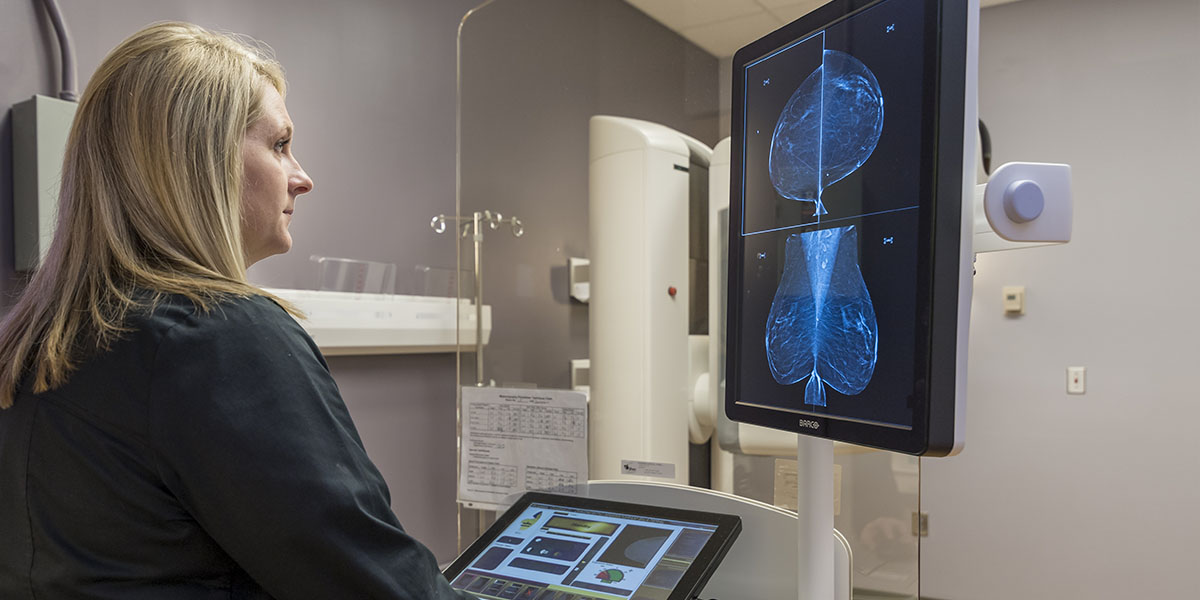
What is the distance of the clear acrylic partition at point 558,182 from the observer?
137 centimetres

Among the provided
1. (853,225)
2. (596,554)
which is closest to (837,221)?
(853,225)

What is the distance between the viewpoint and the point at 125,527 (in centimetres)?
73

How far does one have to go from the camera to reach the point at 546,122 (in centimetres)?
176

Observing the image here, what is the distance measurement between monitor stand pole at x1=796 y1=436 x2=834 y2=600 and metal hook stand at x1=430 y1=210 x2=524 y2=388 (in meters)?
0.96

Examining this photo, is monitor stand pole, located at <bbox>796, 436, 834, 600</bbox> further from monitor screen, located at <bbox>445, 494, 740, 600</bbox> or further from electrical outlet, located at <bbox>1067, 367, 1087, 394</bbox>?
electrical outlet, located at <bbox>1067, 367, 1087, 394</bbox>

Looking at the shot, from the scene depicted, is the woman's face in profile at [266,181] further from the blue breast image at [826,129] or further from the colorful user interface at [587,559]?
the blue breast image at [826,129]

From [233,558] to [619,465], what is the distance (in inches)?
34.5

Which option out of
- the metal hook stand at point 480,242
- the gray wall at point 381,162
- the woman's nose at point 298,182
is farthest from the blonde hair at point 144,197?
the gray wall at point 381,162

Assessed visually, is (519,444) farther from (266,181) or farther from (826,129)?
(826,129)

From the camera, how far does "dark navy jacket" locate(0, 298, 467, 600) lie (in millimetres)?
704

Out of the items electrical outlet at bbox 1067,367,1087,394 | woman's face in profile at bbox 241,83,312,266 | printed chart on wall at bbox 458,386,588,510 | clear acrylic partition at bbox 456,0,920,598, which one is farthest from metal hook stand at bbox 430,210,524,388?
electrical outlet at bbox 1067,367,1087,394

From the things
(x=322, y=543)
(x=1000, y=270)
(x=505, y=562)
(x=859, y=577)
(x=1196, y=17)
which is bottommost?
(x=859, y=577)

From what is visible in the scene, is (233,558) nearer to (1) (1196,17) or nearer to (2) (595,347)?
(2) (595,347)

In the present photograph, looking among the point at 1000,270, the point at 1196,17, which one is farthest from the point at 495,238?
the point at 1000,270
